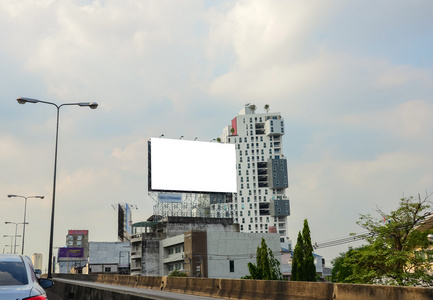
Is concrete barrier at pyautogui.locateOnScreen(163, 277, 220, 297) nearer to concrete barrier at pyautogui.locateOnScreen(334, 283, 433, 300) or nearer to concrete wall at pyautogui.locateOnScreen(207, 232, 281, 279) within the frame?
concrete barrier at pyautogui.locateOnScreen(334, 283, 433, 300)

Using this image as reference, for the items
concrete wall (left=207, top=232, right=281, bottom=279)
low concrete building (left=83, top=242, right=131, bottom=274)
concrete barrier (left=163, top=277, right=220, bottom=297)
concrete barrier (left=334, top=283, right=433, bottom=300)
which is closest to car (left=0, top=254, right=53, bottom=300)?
concrete barrier (left=334, top=283, right=433, bottom=300)

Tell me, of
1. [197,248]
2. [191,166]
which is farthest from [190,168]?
[197,248]

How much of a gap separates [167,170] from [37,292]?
91.7m

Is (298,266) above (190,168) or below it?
below

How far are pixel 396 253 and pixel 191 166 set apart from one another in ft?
231

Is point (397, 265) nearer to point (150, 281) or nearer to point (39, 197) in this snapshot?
point (150, 281)

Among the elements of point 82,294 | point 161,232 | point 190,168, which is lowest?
point 82,294

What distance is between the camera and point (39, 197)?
68.5 m

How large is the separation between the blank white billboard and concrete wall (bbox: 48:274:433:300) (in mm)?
67845

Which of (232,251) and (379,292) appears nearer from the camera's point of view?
(379,292)

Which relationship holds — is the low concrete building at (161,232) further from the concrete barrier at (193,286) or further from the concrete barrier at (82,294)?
the concrete barrier at (82,294)

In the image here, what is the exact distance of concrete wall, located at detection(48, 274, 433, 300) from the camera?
32.3 ft

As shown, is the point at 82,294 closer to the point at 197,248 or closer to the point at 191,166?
the point at 197,248

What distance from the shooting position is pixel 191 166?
101 metres
